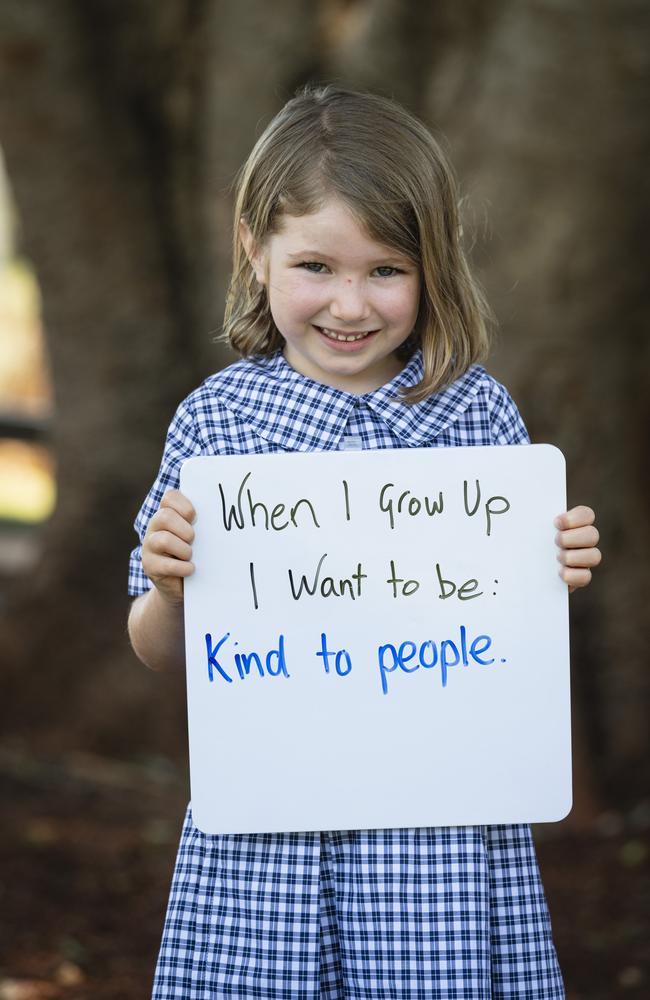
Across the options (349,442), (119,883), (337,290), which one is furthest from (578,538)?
(119,883)

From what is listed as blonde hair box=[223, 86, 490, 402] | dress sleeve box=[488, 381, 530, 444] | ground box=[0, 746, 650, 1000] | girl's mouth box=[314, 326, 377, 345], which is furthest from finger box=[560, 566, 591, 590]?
ground box=[0, 746, 650, 1000]

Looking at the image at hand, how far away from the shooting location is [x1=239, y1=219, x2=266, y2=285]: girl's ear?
197cm

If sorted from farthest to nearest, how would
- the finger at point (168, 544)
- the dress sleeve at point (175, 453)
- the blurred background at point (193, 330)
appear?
the blurred background at point (193, 330) → the dress sleeve at point (175, 453) → the finger at point (168, 544)

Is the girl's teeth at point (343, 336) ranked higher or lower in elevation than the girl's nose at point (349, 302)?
lower

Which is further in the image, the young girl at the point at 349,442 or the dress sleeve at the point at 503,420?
the dress sleeve at the point at 503,420

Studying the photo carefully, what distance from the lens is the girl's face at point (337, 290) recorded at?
1.83 m

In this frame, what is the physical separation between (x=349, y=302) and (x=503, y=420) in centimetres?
35

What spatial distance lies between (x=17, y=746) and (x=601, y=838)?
2.16 m

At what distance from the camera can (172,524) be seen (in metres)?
1.82

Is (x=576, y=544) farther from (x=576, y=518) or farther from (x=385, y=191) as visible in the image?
(x=385, y=191)

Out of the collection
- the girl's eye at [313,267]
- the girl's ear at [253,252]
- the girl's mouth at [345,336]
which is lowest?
the girl's mouth at [345,336]

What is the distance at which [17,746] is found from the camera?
4.64m

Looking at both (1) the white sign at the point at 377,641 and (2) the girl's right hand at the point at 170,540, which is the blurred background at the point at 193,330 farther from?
(2) the girl's right hand at the point at 170,540

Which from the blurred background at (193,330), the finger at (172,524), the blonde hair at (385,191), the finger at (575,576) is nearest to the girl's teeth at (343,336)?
the blonde hair at (385,191)
